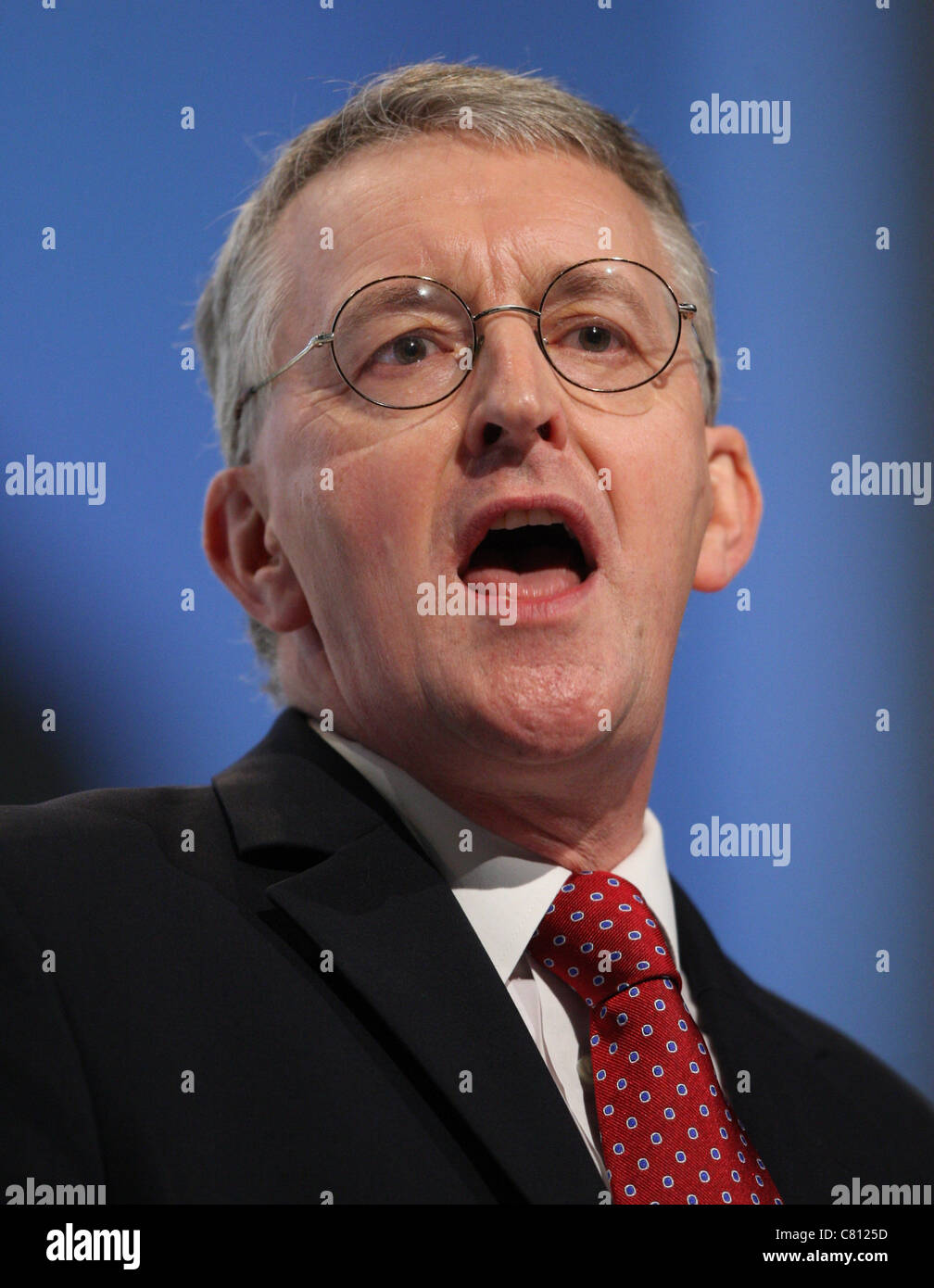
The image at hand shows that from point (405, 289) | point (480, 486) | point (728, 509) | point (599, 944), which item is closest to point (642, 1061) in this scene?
point (599, 944)

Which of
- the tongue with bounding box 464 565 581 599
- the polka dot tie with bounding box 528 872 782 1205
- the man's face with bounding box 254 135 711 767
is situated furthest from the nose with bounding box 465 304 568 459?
the polka dot tie with bounding box 528 872 782 1205

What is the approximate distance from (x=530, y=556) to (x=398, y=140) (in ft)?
1.81

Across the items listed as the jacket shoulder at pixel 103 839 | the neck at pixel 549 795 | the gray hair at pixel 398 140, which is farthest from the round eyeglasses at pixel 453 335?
the jacket shoulder at pixel 103 839

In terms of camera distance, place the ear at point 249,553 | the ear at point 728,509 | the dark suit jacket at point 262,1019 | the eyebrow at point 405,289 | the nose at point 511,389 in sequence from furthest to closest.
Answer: the ear at point 728,509 → the ear at point 249,553 → the eyebrow at point 405,289 → the nose at point 511,389 → the dark suit jacket at point 262,1019

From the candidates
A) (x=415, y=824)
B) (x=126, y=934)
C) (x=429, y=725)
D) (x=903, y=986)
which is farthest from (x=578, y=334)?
(x=903, y=986)

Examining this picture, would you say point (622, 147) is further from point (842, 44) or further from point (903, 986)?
point (903, 986)

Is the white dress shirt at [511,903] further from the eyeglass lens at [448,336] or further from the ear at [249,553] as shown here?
the eyeglass lens at [448,336]

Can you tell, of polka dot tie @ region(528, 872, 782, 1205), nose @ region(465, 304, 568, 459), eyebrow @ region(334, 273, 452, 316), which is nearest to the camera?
polka dot tie @ region(528, 872, 782, 1205)

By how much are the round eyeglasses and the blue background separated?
432 millimetres

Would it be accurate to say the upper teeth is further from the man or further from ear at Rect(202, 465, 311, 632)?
ear at Rect(202, 465, 311, 632)

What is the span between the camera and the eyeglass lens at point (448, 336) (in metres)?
1.47

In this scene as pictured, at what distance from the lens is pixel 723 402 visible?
2.06 meters

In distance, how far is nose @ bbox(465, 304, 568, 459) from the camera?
4.53ft
